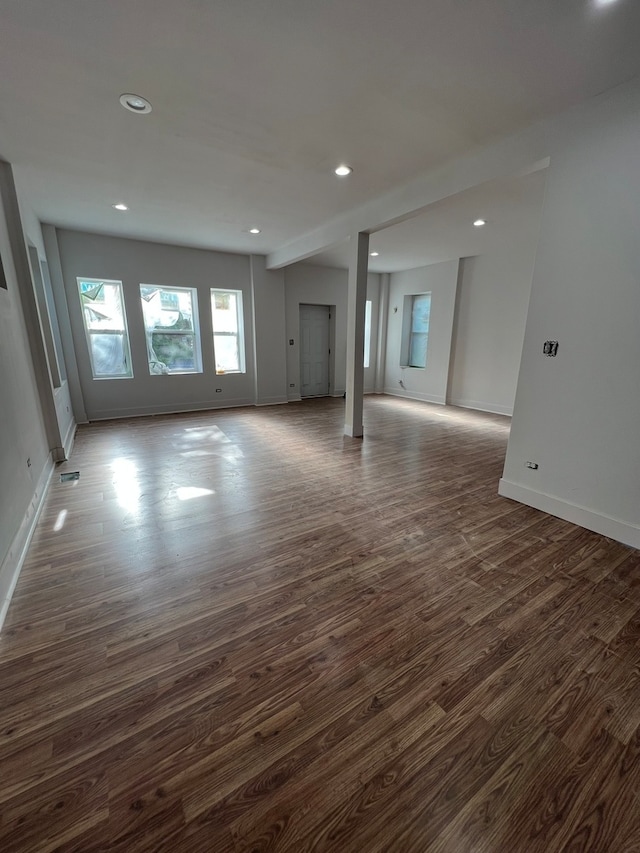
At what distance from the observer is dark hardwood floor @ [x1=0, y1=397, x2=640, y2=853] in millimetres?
1015

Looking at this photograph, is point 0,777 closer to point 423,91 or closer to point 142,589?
point 142,589

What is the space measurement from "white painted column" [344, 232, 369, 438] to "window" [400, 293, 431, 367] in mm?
3543

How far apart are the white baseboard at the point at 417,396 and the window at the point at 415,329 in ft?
2.13

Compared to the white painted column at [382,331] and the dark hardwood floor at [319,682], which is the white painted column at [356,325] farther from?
the white painted column at [382,331]

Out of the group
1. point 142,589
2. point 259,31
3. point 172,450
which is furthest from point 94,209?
point 142,589

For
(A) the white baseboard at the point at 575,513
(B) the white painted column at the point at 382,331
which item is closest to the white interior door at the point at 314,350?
(B) the white painted column at the point at 382,331

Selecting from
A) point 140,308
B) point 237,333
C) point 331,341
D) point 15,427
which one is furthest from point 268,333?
point 15,427

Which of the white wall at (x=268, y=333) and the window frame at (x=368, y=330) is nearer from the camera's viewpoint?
the white wall at (x=268, y=333)

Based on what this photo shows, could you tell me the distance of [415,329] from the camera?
7.93 metres

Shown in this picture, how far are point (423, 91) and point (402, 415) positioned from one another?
15.3 ft

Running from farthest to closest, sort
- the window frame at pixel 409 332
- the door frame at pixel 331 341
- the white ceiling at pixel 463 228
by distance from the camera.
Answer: the window frame at pixel 409 332, the door frame at pixel 331 341, the white ceiling at pixel 463 228

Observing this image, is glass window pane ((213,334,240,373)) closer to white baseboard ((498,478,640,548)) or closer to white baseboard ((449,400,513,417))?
white baseboard ((449,400,513,417))

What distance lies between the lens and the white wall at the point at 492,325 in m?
5.77

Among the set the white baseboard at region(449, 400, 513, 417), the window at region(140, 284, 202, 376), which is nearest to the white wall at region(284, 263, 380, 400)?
the window at region(140, 284, 202, 376)
